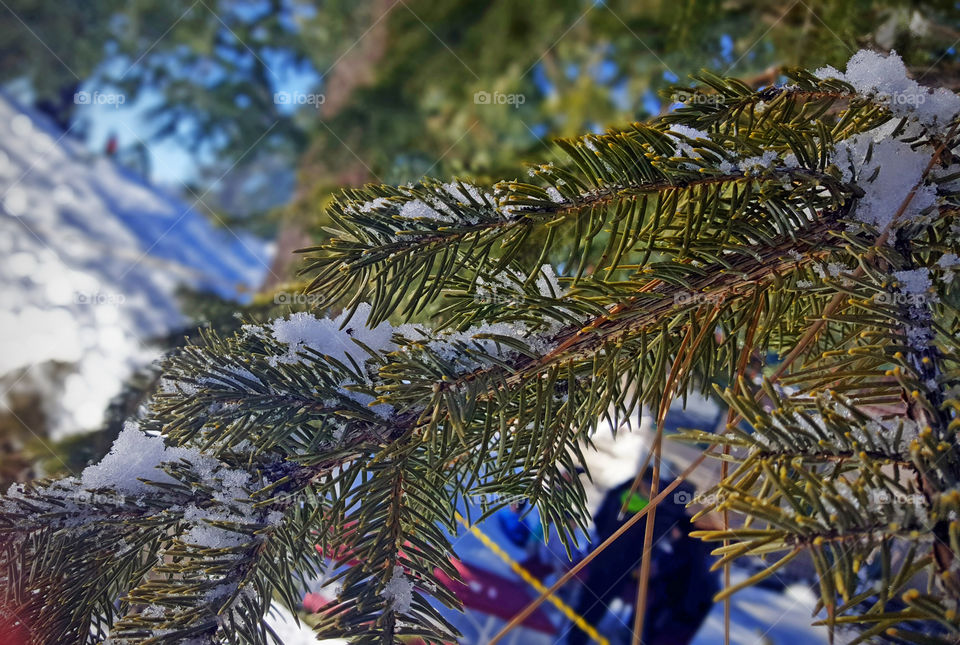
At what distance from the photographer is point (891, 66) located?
0.22 meters

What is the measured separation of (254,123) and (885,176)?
56.4 inches

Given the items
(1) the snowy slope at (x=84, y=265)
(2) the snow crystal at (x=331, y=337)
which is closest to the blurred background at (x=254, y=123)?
(1) the snowy slope at (x=84, y=265)

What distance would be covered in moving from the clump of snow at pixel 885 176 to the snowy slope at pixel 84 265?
64cm

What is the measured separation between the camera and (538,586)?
89cm

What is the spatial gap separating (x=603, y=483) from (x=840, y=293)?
749mm

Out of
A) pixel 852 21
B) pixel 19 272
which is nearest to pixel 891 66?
pixel 852 21

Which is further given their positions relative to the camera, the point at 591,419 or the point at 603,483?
the point at 603,483

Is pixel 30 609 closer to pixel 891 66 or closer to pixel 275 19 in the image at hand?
pixel 891 66

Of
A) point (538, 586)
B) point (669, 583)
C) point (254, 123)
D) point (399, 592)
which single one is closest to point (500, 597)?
point (538, 586)

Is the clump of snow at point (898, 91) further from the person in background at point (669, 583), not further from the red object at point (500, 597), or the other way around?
the red object at point (500, 597)

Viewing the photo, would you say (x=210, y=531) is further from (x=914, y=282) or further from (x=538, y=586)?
(x=538, y=586)

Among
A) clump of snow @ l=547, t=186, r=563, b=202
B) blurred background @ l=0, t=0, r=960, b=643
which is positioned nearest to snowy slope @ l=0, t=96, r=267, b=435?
blurred background @ l=0, t=0, r=960, b=643

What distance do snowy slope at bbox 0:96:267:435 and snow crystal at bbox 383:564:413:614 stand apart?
53 cm

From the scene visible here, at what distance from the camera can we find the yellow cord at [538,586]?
83 cm
